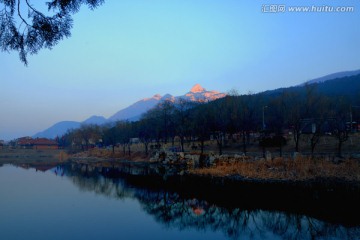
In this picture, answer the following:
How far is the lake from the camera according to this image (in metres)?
16.8

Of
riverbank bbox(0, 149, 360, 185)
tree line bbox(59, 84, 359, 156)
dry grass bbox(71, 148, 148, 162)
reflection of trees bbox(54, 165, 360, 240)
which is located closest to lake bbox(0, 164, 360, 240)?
reflection of trees bbox(54, 165, 360, 240)

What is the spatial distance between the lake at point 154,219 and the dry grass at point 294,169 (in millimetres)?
6468

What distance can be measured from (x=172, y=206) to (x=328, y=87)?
138903 millimetres

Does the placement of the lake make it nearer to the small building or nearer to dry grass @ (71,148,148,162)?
dry grass @ (71,148,148,162)

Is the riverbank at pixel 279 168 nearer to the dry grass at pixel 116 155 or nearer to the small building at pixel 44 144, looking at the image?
the dry grass at pixel 116 155

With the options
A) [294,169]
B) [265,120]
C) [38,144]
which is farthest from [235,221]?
[38,144]

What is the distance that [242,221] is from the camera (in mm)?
19453

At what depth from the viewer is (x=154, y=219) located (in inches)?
821

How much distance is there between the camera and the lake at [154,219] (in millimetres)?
16797

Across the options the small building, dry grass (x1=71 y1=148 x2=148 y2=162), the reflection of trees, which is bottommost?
the reflection of trees

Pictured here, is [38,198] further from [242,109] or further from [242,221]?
[242,109]

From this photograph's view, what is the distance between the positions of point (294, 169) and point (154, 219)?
1630cm

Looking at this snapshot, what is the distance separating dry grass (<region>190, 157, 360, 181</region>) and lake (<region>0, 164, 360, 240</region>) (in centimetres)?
647

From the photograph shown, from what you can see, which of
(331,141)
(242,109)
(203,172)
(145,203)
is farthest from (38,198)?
(331,141)
